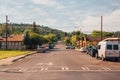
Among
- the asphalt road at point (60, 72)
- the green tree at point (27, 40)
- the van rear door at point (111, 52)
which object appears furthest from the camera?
the green tree at point (27, 40)

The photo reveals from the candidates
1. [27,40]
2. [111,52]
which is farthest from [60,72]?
[27,40]

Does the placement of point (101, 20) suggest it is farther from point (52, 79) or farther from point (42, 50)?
point (52, 79)

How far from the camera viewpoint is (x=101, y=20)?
3046 inches

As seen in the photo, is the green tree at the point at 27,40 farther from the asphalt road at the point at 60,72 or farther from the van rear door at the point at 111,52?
the asphalt road at the point at 60,72

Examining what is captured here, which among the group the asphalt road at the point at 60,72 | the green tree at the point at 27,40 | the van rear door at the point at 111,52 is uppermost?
the green tree at the point at 27,40

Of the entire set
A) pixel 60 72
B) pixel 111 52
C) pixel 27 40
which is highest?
pixel 27 40

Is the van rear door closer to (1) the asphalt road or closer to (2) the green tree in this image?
(1) the asphalt road

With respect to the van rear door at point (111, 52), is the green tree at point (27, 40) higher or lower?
higher

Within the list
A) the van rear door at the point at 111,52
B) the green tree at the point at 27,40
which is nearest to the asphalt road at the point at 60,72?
the van rear door at the point at 111,52

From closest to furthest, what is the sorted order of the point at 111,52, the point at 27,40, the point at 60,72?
the point at 60,72 < the point at 111,52 < the point at 27,40

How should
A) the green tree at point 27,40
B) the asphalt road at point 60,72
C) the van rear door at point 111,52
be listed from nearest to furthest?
the asphalt road at point 60,72, the van rear door at point 111,52, the green tree at point 27,40

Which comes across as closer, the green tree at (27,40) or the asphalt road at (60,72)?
the asphalt road at (60,72)

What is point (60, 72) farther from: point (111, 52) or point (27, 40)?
point (27, 40)

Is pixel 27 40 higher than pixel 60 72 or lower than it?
higher
